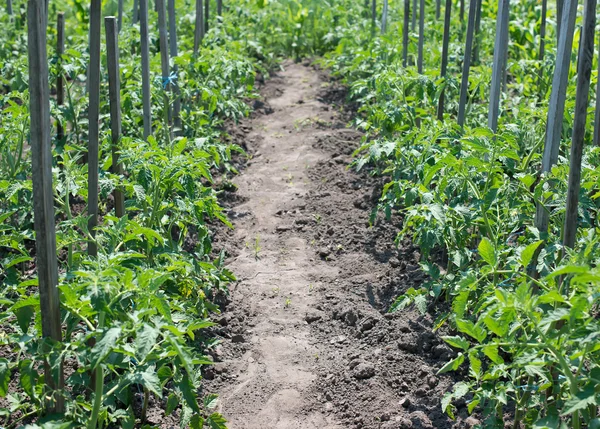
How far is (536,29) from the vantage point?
342 inches

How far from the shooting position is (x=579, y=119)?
3.05 metres

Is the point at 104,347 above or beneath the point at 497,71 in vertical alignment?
beneath

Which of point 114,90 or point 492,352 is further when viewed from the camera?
point 114,90

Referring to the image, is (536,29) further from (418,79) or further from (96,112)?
A: (96,112)

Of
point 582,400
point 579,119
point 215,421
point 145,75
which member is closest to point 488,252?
point 579,119

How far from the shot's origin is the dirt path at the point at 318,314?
141 inches

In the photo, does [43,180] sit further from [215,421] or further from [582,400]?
[582,400]

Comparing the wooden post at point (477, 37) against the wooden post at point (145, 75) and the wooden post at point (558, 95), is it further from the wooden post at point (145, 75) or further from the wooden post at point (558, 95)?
the wooden post at point (558, 95)

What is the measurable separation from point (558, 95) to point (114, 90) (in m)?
2.06

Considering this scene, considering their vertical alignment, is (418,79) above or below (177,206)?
above

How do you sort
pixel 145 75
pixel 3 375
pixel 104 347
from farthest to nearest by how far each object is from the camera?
1. pixel 145 75
2. pixel 3 375
3. pixel 104 347

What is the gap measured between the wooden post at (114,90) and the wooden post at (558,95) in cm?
197

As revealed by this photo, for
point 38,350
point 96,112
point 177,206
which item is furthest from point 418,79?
point 38,350

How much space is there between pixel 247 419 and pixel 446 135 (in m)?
1.92
